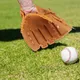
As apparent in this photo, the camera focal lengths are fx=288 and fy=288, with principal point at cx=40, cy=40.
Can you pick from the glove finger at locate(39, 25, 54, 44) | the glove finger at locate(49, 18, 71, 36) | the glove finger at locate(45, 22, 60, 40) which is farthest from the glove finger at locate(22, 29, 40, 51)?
the glove finger at locate(49, 18, 71, 36)

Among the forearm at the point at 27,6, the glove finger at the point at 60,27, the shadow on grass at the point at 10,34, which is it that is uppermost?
the forearm at the point at 27,6

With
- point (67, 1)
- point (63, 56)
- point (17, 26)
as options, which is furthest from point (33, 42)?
point (67, 1)

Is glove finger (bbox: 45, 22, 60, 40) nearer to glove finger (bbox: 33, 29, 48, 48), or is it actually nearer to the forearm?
glove finger (bbox: 33, 29, 48, 48)

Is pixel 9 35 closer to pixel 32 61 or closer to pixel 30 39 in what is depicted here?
pixel 30 39

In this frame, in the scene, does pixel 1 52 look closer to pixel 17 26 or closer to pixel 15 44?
pixel 15 44

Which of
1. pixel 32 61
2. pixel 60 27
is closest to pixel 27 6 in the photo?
pixel 60 27

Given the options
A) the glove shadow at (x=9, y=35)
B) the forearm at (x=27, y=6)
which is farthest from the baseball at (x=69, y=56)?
the glove shadow at (x=9, y=35)

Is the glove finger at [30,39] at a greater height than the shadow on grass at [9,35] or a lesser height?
greater

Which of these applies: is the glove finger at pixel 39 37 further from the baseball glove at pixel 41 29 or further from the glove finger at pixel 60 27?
the glove finger at pixel 60 27
